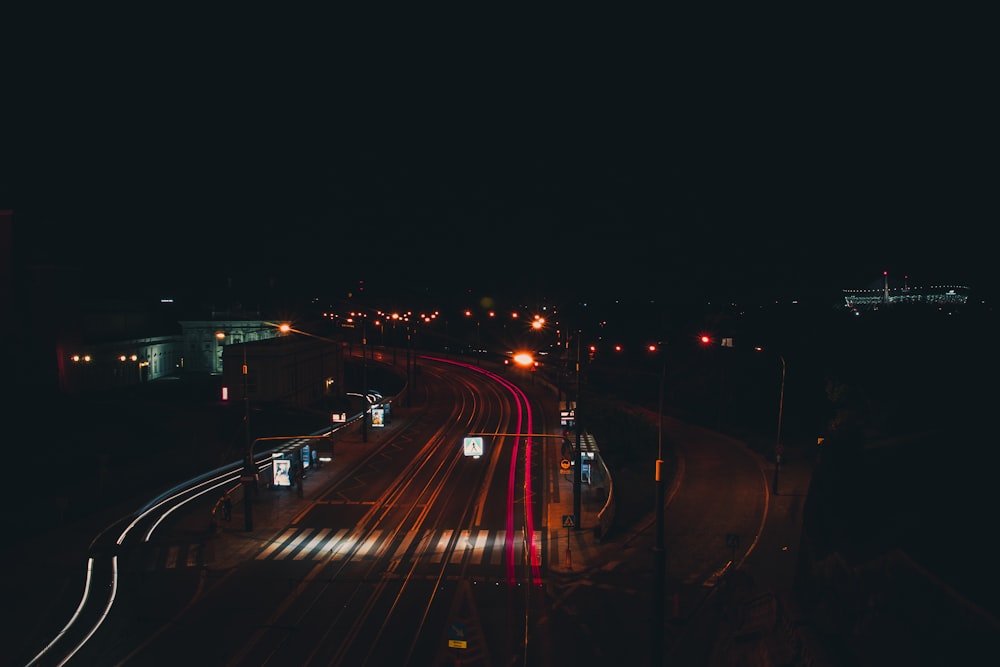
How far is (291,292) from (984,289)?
151441 millimetres

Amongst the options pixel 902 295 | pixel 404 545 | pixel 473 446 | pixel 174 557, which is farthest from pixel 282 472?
pixel 902 295

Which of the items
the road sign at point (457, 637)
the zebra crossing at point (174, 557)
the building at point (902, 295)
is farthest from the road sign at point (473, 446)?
the building at point (902, 295)

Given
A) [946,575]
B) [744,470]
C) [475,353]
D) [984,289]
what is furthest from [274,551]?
[475,353]

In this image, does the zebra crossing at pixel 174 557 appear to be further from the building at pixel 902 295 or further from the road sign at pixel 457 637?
the building at pixel 902 295

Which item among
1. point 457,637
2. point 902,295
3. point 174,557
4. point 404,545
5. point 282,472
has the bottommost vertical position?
point 404,545

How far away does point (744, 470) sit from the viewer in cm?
3039

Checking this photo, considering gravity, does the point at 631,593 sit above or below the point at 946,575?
below

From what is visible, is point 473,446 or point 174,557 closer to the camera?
point 174,557

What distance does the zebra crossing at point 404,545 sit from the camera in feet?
63.3

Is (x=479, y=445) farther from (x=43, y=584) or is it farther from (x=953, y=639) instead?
(x=953, y=639)

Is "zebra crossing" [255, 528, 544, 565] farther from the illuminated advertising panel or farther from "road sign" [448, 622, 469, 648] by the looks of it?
"road sign" [448, 622, 469, 648]

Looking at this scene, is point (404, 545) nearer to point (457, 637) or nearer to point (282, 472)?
point (282, 472)

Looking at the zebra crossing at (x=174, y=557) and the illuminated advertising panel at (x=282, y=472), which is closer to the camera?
the zebra crossing at (x=174, y=557)

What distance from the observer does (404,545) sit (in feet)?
67.2
